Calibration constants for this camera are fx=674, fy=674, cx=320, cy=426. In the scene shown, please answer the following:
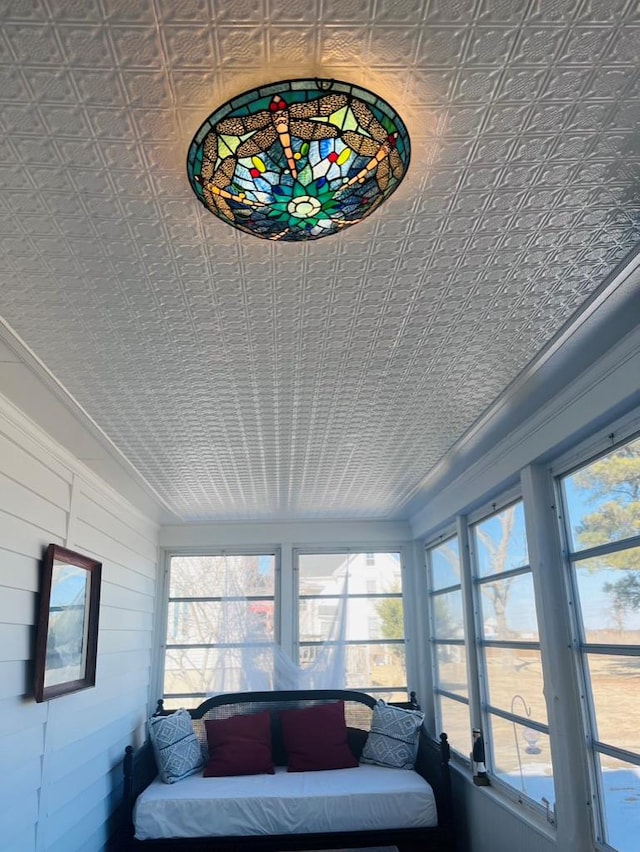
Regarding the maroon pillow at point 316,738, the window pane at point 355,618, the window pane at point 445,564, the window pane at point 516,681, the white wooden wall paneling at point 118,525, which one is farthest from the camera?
the window pane at point 355,618

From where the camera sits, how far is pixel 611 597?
8.95 ft

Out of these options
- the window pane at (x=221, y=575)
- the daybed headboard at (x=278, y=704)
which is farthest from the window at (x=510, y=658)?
the window pane at (x=221, y=575)

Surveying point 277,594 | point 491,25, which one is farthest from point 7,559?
point 277,594

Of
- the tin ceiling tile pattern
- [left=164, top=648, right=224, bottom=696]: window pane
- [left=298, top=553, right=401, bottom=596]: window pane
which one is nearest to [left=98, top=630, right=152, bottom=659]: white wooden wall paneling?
[left=164, top=648, right=224, bottom=696]: window pane

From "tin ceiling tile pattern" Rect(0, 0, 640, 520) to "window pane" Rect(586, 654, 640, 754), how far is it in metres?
1.22

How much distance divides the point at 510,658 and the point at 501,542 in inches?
25.9

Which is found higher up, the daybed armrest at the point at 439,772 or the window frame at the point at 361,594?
the window frame at the point at 361,594

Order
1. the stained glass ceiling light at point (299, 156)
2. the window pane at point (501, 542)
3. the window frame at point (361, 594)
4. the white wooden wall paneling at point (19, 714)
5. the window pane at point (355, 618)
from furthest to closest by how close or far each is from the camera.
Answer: the window pane at point (355, 618), the window frame at point (361, 594), the window pane at point (501, 542), the white wooden wall paneling at point (19, 714), the stained glass ceiling light at point (299, 156)

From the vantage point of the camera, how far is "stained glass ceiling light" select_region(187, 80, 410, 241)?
1320 mm

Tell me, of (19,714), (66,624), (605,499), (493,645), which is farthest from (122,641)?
(605,499)

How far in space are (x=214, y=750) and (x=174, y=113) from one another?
198 inches

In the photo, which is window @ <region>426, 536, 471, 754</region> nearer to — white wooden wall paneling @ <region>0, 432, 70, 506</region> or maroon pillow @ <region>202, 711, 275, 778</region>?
maroon pillow @ <region>202, 711, 275, 778</region>

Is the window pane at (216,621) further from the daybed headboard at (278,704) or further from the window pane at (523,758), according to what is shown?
the window pane at (523,758)

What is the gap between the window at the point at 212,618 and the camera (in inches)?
233
